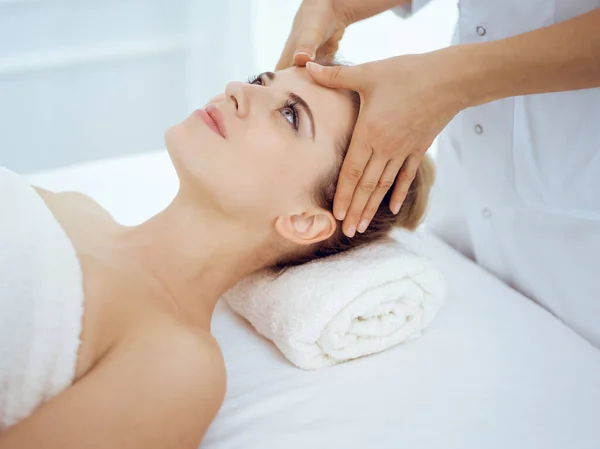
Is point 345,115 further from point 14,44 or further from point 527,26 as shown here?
point 14,44

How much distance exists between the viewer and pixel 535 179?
1.36m

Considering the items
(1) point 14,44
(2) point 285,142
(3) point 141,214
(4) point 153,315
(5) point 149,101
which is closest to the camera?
(4) point 153,315

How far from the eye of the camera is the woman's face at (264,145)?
1.23 metres

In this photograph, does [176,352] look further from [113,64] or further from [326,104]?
[113,64]

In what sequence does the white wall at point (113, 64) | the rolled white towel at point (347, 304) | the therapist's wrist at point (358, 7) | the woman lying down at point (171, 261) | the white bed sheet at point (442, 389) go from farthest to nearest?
the white wall at point (113, 64)
the therapist's wrist at point (358, 7)
the rolled white towel at point (347, 304)
the white bed sheet at point (442, 389)
the woman lying down at point (171, 261)

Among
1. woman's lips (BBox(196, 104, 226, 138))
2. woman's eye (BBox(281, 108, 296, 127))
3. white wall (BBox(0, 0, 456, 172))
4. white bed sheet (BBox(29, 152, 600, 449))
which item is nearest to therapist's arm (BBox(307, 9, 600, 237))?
woman's eye (BBox(281, 108, 296, 127))

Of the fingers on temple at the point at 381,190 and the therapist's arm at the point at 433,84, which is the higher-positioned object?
the therapist's arm at the point at 433,84

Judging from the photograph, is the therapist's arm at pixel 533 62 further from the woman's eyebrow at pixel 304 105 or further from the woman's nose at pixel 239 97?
the woman's nose at pixel 239 97

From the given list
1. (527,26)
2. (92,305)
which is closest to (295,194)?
(92,305)

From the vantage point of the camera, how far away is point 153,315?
1.13 metres

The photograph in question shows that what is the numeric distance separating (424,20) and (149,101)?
1247 millimetres

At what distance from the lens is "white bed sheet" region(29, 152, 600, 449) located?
1.11 meters

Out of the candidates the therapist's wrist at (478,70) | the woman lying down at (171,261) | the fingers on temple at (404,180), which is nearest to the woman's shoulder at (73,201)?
the woman lying down at (171,261)

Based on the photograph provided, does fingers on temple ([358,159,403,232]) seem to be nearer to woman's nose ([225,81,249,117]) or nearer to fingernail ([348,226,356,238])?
fingernail ([348,226,356,238])
